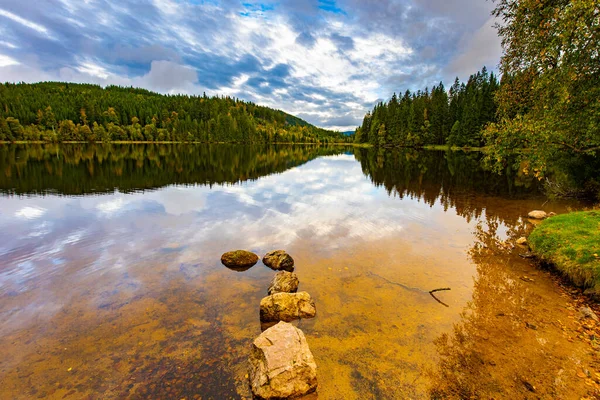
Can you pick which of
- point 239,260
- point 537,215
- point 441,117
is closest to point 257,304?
point 239,260

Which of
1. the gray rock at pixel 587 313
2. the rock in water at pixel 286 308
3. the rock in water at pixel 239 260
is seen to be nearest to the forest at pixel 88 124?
the rock in water at pixel 239 260

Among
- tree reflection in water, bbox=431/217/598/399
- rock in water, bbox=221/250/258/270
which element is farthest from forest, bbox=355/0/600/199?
rock in water, bbox=221/250/258/270

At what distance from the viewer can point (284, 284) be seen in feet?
34.2

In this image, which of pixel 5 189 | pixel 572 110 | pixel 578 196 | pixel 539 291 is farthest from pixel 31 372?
pixel 578 196

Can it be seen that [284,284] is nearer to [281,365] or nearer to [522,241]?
[281,365]

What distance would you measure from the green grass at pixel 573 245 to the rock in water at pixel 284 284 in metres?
10.8

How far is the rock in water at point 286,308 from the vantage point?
29.1 ft

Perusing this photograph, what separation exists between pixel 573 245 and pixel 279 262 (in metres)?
12.8

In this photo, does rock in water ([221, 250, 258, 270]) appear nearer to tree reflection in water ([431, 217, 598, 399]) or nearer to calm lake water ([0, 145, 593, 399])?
calm lake water ([0, 145, 593, 399])

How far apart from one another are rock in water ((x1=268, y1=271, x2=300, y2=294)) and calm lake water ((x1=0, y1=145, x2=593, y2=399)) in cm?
55

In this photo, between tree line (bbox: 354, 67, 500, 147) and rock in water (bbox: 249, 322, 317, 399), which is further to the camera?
tree line (bbox: 354, 67, 500, 147)

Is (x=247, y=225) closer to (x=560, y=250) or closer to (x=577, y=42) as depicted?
(x=560, y=250)

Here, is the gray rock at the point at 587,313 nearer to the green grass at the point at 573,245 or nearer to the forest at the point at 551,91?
the green grass at the point at 573,245

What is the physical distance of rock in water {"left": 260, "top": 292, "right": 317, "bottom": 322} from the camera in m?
8.88
